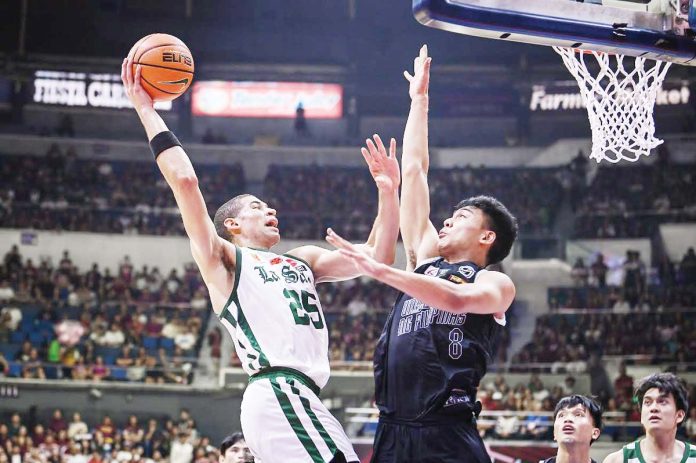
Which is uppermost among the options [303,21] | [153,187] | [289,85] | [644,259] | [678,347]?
[303,21]

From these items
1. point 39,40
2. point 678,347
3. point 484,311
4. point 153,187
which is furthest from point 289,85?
point 484,311

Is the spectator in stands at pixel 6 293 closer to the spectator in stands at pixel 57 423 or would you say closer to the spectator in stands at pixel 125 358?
the spectator in stands at pixel 125 358

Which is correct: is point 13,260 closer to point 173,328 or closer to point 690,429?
point 173,328

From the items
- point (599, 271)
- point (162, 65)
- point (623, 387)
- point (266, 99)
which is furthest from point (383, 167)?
point (266, 99)

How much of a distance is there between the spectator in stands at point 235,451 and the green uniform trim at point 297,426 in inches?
57.3

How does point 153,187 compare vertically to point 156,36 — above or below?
above

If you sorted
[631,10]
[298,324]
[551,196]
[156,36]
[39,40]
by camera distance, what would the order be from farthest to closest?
1. [39,40]
2. [551,196]
3. [631,10]
4. [156,36]
5. [298,324]

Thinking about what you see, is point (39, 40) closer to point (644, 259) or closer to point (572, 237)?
point (572, 237)

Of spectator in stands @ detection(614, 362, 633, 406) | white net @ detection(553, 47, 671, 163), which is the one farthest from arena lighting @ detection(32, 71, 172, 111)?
white net @ detection(553, 47, 671, 163)

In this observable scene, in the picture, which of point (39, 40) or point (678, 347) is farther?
point (39, 40)

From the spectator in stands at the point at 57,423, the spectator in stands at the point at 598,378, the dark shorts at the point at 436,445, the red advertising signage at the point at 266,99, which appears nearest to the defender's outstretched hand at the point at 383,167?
the dark shorts at the point at 436,445

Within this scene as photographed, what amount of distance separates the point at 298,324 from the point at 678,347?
14184mm

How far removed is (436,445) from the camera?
11.6ft

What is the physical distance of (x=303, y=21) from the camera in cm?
2397
